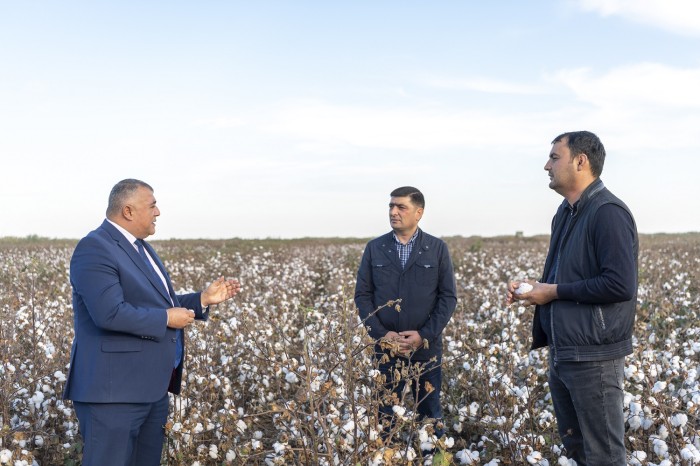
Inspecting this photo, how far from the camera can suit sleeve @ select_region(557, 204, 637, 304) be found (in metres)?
3.40

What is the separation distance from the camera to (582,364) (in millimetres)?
3568

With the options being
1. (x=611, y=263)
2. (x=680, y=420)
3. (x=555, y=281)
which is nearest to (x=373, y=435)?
(x=555, y=281)

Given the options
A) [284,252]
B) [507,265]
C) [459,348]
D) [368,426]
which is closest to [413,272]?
[368,426]

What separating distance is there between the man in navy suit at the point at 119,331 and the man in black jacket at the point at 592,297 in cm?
204

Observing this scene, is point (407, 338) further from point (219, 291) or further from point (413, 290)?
point (219, 291)

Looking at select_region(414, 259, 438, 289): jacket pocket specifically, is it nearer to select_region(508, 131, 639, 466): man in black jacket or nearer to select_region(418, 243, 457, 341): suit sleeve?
select_region(418, 243, 457, 341): suit sleeve

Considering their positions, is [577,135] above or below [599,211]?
above

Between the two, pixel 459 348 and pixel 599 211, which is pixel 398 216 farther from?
pixel 459 348

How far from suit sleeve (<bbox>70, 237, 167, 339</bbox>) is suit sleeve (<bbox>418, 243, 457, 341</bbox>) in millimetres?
2160

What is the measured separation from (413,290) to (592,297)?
182 centimetres

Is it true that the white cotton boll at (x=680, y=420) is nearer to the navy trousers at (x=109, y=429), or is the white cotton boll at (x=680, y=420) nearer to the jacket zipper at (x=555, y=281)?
the jacket zipper at (x=555, y=281)

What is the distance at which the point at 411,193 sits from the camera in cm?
498

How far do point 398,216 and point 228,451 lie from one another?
203 cm

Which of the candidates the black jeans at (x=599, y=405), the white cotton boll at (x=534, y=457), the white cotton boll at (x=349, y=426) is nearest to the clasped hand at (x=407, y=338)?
the white cotton boll at (x=349, y=426)
